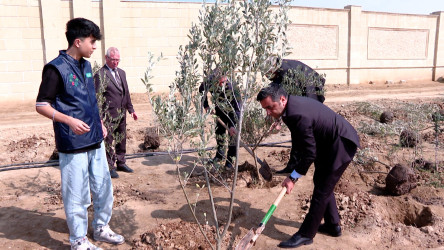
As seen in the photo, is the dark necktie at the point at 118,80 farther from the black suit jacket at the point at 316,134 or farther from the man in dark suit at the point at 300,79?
the black suit jacket at the point at 316,134

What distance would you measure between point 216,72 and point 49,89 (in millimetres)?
1383

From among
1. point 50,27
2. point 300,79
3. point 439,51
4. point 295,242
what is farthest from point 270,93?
point 439,51

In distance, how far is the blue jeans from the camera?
10.3 ft

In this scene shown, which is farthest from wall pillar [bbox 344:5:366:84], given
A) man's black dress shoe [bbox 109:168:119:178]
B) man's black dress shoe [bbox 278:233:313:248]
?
man's black dress shoe [bbox 278:233:313:248]

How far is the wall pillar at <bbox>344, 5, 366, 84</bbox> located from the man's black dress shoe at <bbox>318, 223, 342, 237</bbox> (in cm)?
1593

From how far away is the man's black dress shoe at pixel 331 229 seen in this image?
12.5ft

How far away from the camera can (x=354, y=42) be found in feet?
59.9

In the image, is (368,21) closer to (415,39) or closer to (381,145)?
(415,39)

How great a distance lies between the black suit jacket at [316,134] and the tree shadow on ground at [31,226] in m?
2.45

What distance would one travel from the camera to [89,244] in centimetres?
330

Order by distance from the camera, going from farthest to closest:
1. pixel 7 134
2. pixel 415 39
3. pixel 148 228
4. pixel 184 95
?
pixel 415 39 → pixel 7 134 → pixel 148 228 → pixel 184 95

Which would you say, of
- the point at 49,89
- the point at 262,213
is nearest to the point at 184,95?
the point at 49,89

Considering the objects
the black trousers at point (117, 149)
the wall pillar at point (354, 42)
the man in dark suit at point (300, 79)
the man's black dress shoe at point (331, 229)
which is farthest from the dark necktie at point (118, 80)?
the wall pillar at point (354, 42)

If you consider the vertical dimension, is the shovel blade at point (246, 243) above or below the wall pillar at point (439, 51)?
below
